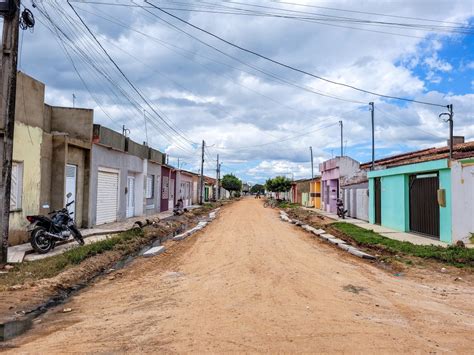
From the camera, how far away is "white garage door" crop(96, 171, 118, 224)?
18328 millimetres

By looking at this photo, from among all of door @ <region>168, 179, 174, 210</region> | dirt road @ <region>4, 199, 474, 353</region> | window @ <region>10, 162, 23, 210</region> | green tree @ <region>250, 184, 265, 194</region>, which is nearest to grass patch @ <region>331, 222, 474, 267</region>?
dirt road @ <region>4, 199, 474, 353</region>

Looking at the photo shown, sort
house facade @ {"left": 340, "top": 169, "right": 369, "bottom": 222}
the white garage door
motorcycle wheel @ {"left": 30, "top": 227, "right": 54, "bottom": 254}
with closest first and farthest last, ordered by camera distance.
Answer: motorcycle wheel @ {"left": 30, "top": 227, "right": 54, "bottom": 254}, the white garage door, house facade @ {"left": 340, "top": 169, "right": 369, "bottom": 222}

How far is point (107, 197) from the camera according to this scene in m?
19.3

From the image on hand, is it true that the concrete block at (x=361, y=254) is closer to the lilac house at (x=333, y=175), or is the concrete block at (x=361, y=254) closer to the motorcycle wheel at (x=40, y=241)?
the motorcycle wheel at (x=40, y=241)

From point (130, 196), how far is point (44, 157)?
1084 centimetres

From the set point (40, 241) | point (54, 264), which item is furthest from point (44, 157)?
point (54, 264)

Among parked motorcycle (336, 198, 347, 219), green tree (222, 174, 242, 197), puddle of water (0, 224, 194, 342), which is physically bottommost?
puddle of water (0, 224, 194, 342)

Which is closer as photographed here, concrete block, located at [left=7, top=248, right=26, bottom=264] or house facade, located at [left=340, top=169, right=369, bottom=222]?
concrete block, located at [left=7, top=248, right=26, bottom=264]

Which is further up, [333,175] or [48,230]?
[333,175]

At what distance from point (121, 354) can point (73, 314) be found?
84.0 inches

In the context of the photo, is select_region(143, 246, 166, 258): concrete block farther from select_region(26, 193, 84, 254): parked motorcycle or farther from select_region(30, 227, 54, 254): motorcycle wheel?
select_region(30, 227, 54, 254): motorcycle wheel

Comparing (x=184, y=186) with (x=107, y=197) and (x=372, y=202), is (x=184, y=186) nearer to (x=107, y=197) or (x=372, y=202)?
(x=107, y=197)

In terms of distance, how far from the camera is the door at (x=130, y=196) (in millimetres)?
23594

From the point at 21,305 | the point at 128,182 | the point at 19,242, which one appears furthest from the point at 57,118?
the point at 21,305
